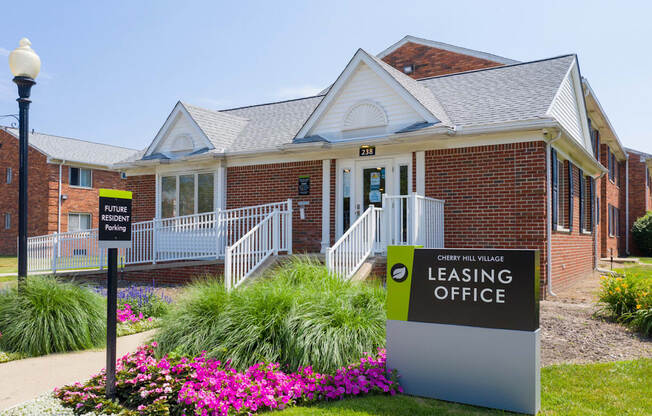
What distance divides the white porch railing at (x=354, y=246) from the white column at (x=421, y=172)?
4.31ft

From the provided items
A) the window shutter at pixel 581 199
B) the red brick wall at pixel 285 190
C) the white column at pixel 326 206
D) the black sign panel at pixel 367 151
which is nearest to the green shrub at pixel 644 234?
the window shutter at pixel 581 199

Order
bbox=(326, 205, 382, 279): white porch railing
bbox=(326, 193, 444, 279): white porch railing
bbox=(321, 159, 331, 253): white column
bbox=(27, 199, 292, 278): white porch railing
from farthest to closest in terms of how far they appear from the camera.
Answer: bbox=(321, 159, 331, 253): white column, bbox=(27, 199, 292, 278): white porch railing, bbox=(326, 193, 444, 279): white porch railing, bbox=(326, 205, 382, 279): white porch railing

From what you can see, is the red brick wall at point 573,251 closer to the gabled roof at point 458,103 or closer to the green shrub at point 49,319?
the gabled roof at point 458,103

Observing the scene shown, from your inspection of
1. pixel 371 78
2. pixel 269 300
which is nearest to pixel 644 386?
pixel 269 300

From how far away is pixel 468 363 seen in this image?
450 centimetres

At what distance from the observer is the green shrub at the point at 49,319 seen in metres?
6.30

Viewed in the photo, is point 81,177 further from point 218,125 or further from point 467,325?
point 467,325

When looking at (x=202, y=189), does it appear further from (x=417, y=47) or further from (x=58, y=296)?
(x=417, y=47)

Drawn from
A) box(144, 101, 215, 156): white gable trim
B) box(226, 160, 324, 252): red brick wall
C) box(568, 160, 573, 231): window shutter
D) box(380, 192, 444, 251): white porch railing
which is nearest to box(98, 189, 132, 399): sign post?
box(380, 192, 444, 251): white porch railing

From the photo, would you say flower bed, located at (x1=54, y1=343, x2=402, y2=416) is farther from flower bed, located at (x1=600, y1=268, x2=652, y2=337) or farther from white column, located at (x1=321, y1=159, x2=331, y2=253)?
white column, located at (x1=321, y1=159, x2=331, y2=253)

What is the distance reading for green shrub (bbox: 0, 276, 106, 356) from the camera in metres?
6.30

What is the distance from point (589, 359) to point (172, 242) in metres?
10.8

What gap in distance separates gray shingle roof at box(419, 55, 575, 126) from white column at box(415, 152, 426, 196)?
0.99 meters

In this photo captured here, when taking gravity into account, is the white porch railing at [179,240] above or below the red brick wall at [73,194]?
below
